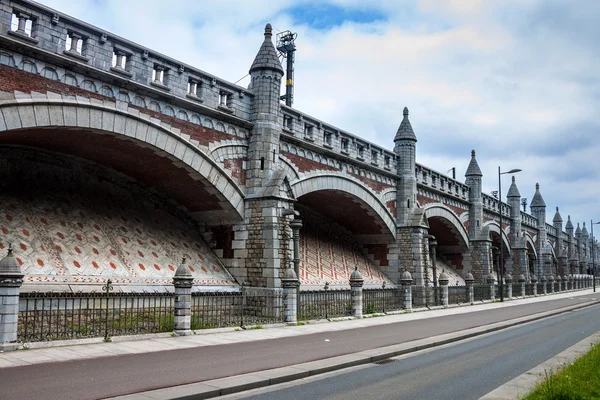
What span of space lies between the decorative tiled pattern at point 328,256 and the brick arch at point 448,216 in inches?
187

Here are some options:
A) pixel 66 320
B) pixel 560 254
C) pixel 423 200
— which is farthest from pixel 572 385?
pixel 560 254

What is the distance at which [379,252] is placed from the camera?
94.5ft

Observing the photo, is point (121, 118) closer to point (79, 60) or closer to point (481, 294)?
→ point (79, 60)

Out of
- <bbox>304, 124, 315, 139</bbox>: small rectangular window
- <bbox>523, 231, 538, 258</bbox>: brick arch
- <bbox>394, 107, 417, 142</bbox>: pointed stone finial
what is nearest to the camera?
<bbox>304, 124, 315, 139</bbox>: small rectangular window

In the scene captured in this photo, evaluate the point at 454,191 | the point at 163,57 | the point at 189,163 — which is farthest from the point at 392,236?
the point at 163,57

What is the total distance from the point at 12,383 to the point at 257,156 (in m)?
12.7

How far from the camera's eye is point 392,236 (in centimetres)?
2789

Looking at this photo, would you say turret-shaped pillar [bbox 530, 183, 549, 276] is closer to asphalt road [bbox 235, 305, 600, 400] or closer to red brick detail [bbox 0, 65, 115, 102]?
asphalt road [bbox 235, 305, 600, 400]

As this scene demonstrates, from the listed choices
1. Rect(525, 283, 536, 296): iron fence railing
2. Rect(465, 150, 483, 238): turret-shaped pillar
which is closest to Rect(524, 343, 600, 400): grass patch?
Rect(465, 150, 483, 238): turret-shaped pillar

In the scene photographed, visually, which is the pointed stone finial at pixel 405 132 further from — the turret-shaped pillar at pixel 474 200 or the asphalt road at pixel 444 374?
the asphalt road at pixel 444 374

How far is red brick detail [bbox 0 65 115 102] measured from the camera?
12430mm

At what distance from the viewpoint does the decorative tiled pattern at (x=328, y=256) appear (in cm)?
2420

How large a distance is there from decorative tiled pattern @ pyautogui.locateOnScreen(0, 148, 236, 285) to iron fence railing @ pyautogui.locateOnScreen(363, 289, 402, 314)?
5467mm

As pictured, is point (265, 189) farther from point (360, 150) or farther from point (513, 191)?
point (513, 191)
